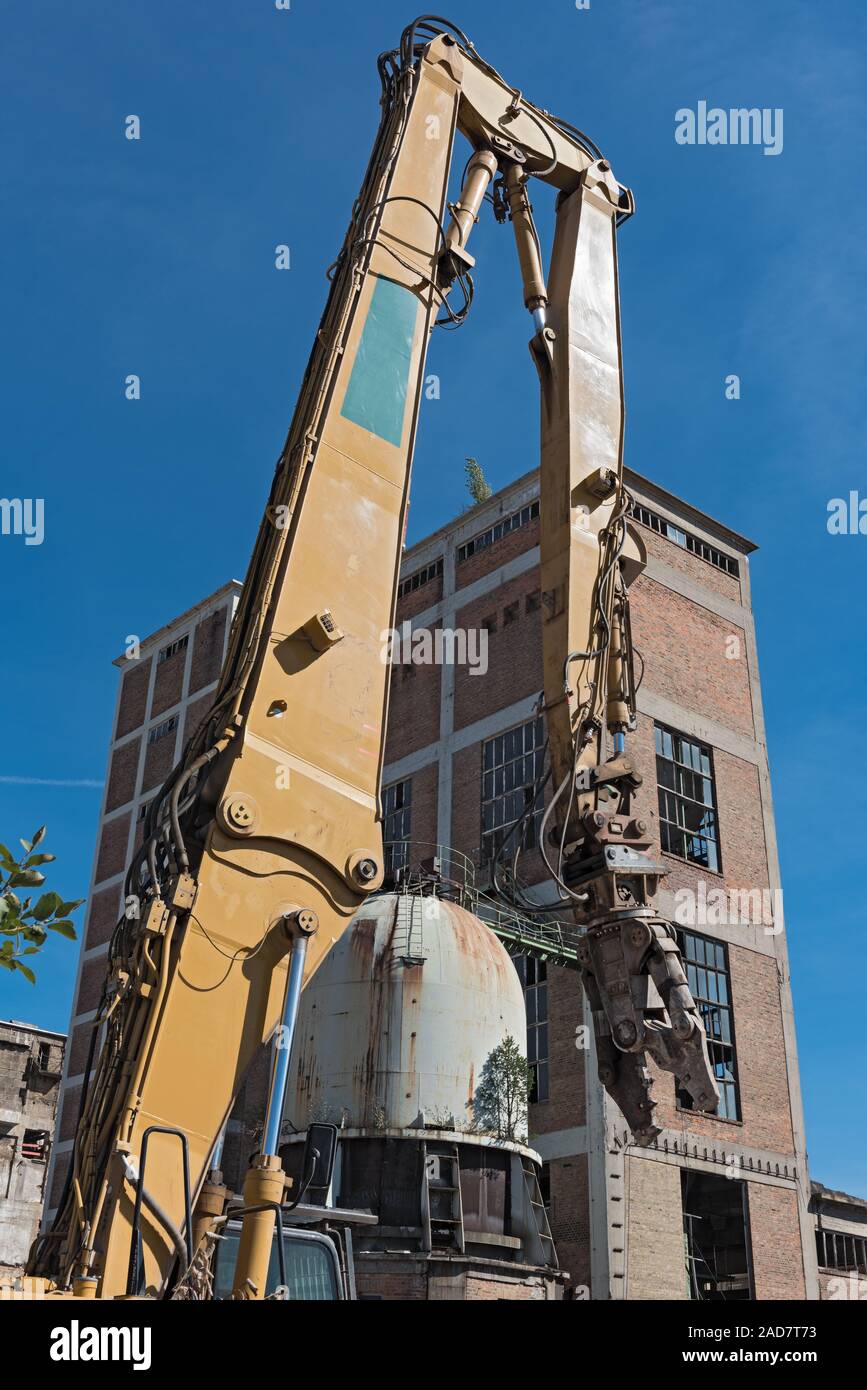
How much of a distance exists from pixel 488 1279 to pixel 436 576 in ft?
79.5

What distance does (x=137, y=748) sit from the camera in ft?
150

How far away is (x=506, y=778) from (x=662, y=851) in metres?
4.32

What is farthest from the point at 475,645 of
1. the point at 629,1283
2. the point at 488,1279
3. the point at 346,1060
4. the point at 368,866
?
the point at 368,866

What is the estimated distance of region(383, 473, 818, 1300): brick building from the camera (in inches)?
995

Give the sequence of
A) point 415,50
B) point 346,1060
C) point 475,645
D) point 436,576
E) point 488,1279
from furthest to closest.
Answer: point 436,576 < point 475,645 < point 346,1060 < point 488,1279 < point 415,50

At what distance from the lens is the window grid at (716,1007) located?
28.0m

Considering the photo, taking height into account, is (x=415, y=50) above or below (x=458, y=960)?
above

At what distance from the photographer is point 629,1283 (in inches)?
935

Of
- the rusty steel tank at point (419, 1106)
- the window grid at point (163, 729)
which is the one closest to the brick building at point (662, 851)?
the rusty steel tank at point (419, 1106)

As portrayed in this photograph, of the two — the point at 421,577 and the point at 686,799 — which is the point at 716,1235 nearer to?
the point at 686,799

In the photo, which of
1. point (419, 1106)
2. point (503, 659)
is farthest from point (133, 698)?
point (419, 1106)

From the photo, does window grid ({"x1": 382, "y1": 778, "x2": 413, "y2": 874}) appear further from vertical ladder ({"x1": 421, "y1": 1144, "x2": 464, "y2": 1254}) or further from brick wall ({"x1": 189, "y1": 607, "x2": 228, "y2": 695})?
vertical ladder ({"x1": 421, "y1": 1144, "x2": 464, "y2": 1254})
